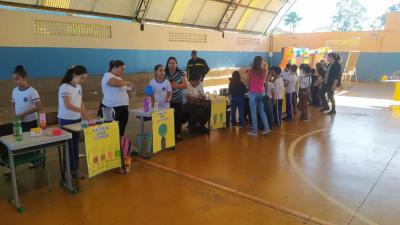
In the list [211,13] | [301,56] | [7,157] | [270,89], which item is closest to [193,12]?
[211,13]

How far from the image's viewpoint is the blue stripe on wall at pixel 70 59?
311 inches

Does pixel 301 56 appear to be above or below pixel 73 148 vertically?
above

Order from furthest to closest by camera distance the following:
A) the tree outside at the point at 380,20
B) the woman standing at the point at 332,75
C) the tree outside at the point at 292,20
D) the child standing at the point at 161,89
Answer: the tree outside at the point at 380,20
the tree outside at the point at 292,20
the woman standing at the point at 332,75
the child standing at the point at 161,89

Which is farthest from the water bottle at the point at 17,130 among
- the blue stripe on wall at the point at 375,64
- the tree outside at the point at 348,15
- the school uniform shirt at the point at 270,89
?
the tree outside at the point at 348,15

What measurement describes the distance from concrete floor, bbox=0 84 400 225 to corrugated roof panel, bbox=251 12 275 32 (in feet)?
40.2

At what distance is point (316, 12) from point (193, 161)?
37522 mm

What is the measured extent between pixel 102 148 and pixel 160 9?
8.69 m

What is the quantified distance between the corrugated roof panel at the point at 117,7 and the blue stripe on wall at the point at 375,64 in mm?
11361

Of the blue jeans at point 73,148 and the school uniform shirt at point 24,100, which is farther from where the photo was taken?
the school uniform shirt at point 24,100

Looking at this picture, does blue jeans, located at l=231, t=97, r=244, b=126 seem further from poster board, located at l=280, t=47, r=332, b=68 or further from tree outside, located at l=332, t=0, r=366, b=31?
tree outside, located at l=332, t=0, r=366, b=31

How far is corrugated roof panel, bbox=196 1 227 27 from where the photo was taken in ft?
43.3

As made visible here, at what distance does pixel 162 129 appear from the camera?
4750 mm

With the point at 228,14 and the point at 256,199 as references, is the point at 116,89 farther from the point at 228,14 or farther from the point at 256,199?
the point at 228,14

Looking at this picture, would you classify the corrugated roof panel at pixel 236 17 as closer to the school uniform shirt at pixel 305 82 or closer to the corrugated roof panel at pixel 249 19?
the corrugated roof panel at pixel 249 19
